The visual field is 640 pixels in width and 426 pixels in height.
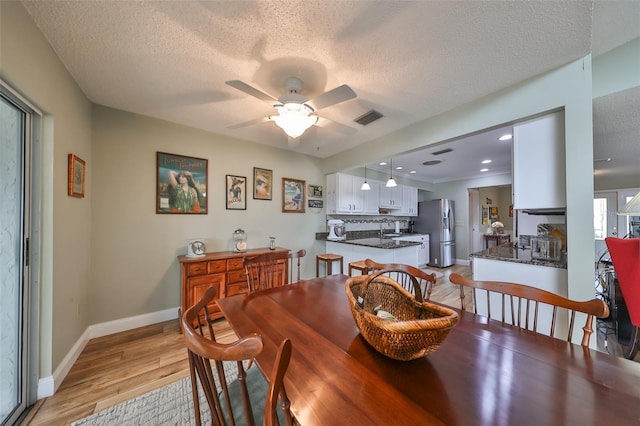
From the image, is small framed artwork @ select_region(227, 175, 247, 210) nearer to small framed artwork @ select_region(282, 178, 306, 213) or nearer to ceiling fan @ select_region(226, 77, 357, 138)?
small framed artwork @ select_region(282, 178, 306, 213)

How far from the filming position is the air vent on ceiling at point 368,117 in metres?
2.49

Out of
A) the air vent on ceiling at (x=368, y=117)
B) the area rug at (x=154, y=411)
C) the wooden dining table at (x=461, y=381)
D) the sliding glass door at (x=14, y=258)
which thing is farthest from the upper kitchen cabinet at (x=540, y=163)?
the sliding glass door at (x=14, y=258)

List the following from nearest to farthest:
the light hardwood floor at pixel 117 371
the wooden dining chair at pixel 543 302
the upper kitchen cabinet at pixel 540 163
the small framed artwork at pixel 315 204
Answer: the wooden dining chair at pixel 543 302
the light hardwood floor at pixel 117 371
the upper kitchen cabinet at pixel 540 163
the small framed artwork at pixel 315 204

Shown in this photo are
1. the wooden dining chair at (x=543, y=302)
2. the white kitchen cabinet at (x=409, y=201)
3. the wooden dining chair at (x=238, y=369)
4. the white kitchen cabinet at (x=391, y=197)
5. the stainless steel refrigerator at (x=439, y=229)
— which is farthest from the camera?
the white kitchen cabinet at (x=409, y=201)

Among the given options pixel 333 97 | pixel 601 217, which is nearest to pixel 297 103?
pixel 333 97

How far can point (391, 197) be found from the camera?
5496 millimetres

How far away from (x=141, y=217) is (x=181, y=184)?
→ 0.58 m

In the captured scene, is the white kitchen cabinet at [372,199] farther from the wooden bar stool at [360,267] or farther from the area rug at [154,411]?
the area rug at [154,411]

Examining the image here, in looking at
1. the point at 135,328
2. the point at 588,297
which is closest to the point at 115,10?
the point at 135,328

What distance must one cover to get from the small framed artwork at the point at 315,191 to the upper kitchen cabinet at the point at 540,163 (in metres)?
2.90

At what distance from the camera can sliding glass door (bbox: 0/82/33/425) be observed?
1392mm

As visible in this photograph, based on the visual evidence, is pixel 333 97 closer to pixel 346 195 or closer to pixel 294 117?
pixel 294 117

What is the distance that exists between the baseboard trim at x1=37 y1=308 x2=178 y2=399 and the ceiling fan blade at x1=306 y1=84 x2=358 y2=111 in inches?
108

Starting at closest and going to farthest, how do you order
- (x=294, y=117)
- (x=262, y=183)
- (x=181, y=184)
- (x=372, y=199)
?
(x=294, y=117)
(x=181, y=184)
(x=262, y=183)
(x=372, y=199)
